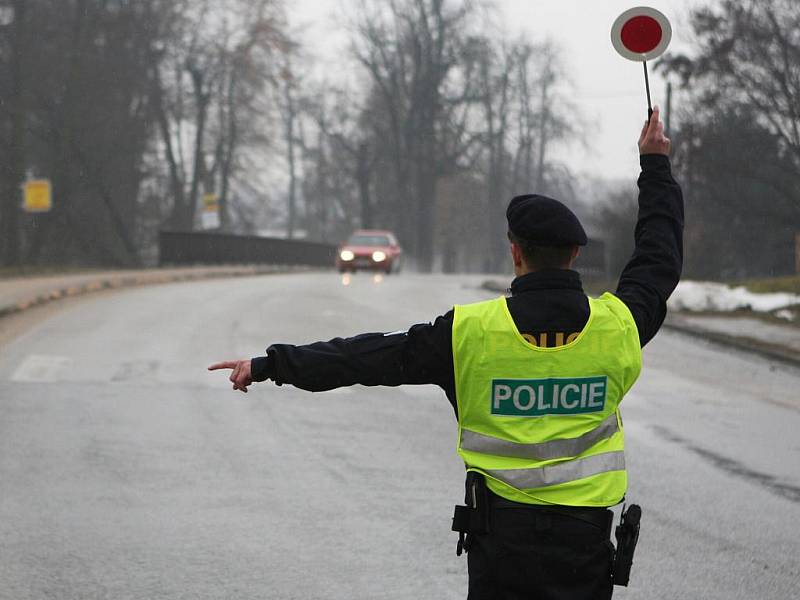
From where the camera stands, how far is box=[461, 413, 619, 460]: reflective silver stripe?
3.53m

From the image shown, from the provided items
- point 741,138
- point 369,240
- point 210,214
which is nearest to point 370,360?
point 741,138

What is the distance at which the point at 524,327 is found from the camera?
3564 millimetres

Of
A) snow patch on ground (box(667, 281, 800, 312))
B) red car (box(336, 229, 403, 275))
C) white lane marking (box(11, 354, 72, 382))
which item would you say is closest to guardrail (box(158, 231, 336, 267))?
red car (box(336, 229, 403, 275))

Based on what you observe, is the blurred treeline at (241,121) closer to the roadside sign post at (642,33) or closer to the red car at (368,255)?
the red car at (368,255)

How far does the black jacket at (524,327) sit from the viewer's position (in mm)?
3580

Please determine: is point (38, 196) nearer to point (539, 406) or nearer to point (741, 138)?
point (741, 138)

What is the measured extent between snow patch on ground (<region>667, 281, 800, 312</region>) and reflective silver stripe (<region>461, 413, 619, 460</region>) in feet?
63.0

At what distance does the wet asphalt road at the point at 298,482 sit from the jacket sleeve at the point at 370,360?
94.3 inches

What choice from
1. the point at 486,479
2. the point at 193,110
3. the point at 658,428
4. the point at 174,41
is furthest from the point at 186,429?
the point at 193,110

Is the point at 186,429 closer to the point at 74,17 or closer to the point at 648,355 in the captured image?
the point at 648,355

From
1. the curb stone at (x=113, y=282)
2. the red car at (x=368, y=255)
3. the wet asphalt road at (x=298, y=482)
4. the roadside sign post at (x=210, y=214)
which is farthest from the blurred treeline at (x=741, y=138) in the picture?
the wet asphalt road at (x=298, y=482)

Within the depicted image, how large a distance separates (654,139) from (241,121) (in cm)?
5508

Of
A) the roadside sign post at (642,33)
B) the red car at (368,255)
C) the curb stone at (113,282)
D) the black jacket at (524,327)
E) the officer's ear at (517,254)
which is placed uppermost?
the roadside sign post at (642,33)

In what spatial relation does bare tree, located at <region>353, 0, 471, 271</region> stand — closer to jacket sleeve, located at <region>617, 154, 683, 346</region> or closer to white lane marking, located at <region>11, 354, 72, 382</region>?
white lane marking, located at <region>11, 354, 72, 382</region>
